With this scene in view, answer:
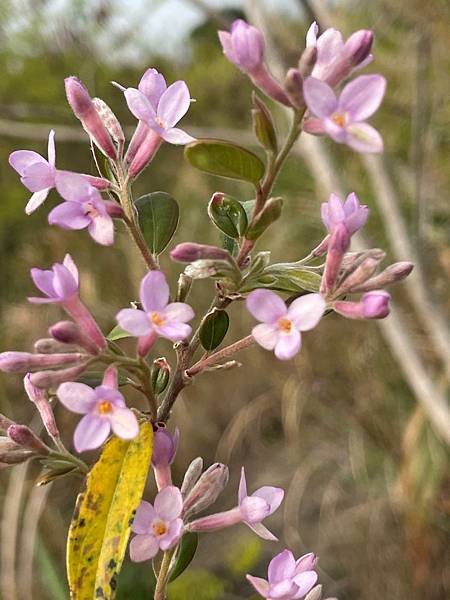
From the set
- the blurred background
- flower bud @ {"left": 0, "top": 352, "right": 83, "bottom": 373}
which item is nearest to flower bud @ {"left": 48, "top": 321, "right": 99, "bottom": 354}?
flower bud @ {"left": 0, "top": 352, "right": 83, "bottom": 373}

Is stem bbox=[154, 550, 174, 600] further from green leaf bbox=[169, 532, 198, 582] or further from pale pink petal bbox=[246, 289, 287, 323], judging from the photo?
pale pink petal bbox=[246, 289, 287, 323]

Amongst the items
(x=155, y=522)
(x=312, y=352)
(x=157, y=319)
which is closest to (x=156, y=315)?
(x=157, y=319)

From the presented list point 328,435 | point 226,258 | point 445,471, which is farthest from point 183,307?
point 328,435

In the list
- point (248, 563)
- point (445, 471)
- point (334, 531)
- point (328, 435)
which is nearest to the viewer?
point (248, 563)

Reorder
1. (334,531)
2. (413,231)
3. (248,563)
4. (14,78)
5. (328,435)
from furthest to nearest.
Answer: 1. (14,78)
2. (328,435)
3. (334,531)
4. (248,563)
5. (413,231)

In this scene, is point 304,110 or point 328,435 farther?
point 328,435

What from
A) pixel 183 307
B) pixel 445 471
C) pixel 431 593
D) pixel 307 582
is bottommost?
pixel 431 593

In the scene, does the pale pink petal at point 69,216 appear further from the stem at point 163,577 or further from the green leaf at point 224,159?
the stem at point 163,577

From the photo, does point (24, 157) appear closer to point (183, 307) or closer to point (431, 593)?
point (183, 307)
